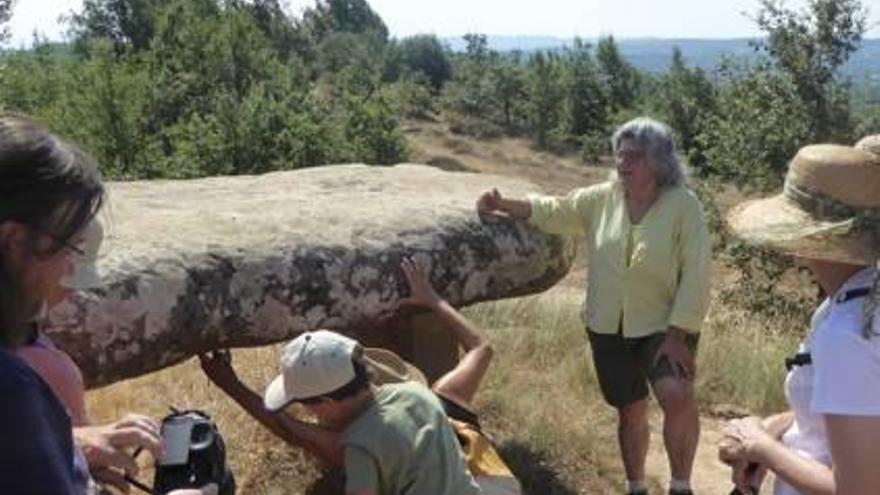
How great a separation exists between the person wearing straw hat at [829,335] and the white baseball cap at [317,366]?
97 cm

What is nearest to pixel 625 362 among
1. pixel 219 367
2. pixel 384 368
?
pixel 384 368

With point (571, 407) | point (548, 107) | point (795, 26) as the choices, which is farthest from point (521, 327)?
point (548, 107)

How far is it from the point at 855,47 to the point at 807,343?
14115 millimetres

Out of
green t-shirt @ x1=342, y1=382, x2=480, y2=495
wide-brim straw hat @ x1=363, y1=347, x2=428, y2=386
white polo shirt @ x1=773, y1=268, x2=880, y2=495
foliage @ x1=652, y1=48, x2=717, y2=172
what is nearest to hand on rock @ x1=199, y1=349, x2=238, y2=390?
wide-brim straw hat @ x1=363, y1=347, x2=428, y2=386

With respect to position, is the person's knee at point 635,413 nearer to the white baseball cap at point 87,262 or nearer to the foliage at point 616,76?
the white baseball cap at point 87,262

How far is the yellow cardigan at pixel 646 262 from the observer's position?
→ 433 centimetres

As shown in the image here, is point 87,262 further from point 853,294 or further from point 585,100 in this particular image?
point 585,100

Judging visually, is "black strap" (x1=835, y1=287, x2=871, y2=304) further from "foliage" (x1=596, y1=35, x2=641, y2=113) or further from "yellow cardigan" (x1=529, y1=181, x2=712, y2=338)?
"foliage" (x1=596, y1=35, x2=641, y2=113)

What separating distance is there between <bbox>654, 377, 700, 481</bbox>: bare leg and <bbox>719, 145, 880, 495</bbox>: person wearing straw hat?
5.48 feet

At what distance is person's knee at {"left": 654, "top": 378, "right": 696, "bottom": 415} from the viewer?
4.32 meters

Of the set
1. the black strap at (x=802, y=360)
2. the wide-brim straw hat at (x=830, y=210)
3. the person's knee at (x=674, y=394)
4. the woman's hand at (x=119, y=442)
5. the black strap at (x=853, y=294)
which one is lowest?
the person's knee at (x=674, y=394)

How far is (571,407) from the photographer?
5906mm

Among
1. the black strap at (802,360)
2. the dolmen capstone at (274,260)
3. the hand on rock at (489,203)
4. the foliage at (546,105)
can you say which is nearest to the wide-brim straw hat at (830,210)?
the black strap at (802,360)

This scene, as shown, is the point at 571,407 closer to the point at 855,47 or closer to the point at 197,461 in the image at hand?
the point at 197,461
